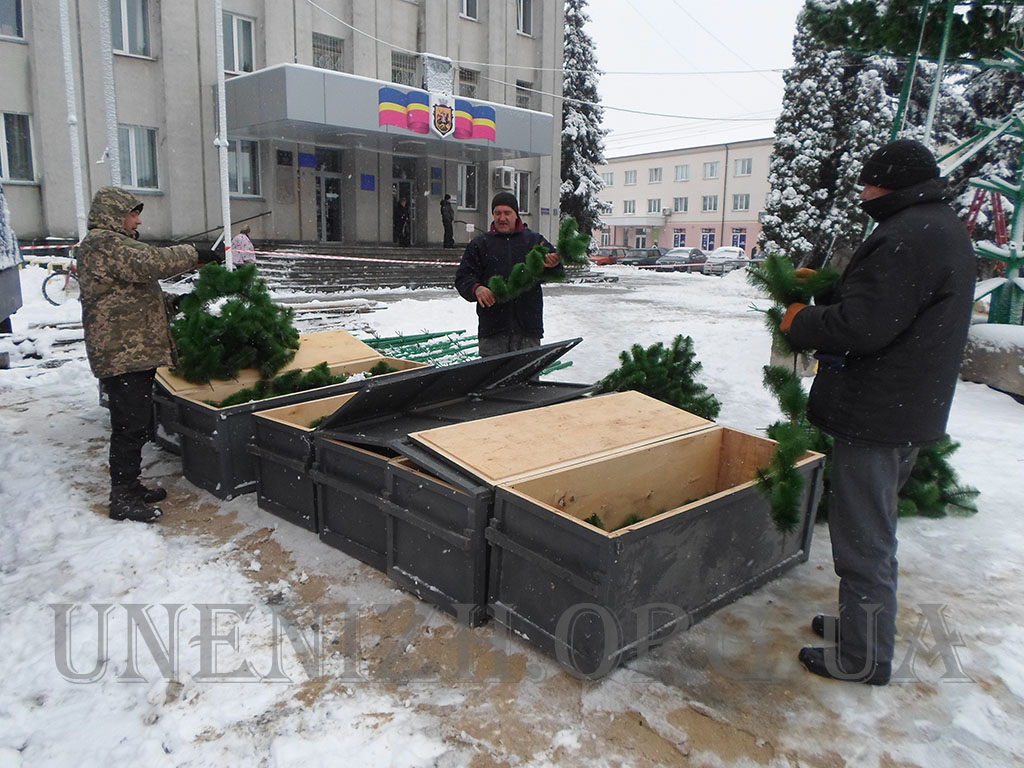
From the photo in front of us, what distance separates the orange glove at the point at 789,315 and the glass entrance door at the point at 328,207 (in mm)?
20628

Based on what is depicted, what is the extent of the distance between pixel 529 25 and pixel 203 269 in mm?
25059

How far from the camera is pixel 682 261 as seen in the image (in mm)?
37594

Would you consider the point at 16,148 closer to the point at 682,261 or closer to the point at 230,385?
the point at 230,385

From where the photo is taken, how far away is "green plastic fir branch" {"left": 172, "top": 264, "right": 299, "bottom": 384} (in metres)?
5.02

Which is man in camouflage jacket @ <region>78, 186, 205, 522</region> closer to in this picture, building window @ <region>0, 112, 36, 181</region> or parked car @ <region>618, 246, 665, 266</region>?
building window @ <region>0, 112, 36, 181</region>

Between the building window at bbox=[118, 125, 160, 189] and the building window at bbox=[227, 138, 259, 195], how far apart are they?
1949 mm

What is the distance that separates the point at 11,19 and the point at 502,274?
1717 cm

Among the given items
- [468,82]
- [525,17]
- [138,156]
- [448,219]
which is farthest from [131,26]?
[525,17]

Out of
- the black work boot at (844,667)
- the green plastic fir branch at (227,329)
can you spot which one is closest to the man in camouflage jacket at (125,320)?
the green plastic fir branch at (227,329)

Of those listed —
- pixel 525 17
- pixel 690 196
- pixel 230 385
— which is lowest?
pixel 230 385

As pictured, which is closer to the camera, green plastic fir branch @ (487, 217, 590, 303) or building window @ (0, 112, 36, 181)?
green plastic fir branch @ (487, 217, 590, 303)

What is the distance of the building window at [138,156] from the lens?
18.0 meters

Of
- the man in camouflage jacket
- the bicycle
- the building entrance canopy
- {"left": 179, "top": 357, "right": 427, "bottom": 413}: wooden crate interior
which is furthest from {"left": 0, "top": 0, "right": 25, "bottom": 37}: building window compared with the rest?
the man in camouflage jacket

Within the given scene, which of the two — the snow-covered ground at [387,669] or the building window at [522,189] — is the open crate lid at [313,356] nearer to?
the snow-covered ground at [387,669]
